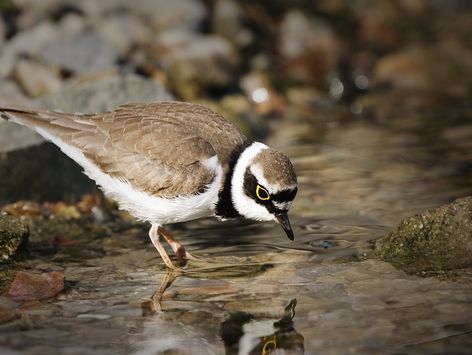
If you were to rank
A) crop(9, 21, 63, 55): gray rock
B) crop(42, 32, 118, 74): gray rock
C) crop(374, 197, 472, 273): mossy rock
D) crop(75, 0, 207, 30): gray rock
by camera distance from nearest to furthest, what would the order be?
crop(374, 197, 472, 273): mossy rock, crop(42, 32, 118, 74): gray rock, crop(9, 21, 63, 55): gray rock, crop(75, 0, 207, 30): gray rock

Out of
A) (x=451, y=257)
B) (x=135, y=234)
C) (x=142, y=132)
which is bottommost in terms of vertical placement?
(x=135, y=234)

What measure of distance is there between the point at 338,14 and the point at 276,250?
1085cm

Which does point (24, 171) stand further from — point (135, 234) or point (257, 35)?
point (257, 35)

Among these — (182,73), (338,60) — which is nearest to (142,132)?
(182,73)

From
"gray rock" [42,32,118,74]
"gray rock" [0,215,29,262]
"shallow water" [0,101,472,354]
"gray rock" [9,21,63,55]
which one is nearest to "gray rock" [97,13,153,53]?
"gray rock" [42,32,118,74]

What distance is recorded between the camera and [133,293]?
7230 mm

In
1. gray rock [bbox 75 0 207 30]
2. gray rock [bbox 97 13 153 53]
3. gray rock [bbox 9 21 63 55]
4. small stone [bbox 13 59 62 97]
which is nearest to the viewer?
small stone [bbox 13 59 62 97]

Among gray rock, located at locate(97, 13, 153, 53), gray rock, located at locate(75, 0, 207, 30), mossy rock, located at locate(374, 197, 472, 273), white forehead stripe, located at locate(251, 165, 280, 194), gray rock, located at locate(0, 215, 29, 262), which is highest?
gray rock, located at locate(75, 0, 207, 30)

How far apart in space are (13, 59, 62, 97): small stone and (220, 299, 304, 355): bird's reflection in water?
7.69 metres

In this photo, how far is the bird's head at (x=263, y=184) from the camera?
7.61m

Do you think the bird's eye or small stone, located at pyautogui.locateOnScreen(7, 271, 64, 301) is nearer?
small stone, located at pyautogui.locateOnScreen(7, 271, 64, 301)

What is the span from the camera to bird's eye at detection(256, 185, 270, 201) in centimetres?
775

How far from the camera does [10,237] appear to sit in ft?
26.4

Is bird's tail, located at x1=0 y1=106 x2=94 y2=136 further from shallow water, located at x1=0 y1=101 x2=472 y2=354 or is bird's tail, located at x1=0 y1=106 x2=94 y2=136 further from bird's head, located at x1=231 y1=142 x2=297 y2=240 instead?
bird's head, located at x1=231 y1=142 x2=297 y2=240
